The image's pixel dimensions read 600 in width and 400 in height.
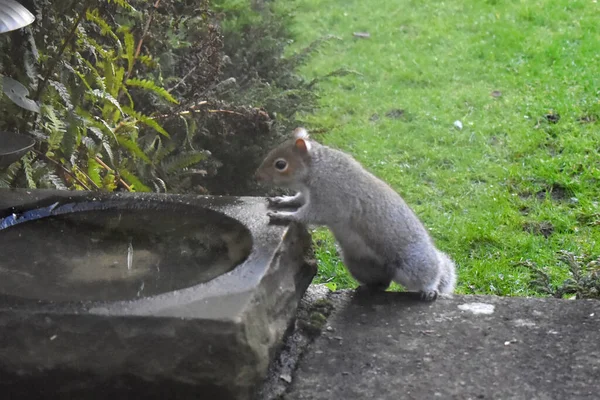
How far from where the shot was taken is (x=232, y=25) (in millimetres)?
6688

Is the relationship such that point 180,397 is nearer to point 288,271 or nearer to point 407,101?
point 288,271

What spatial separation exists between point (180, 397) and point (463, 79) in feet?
20.0

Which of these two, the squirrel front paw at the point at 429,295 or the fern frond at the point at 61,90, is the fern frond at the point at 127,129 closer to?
the fern frond at the point at 61,90

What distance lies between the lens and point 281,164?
364cm

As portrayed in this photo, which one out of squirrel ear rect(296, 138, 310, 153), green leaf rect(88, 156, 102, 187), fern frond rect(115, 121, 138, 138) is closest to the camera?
squirrel ear rect(296, 138, 310, 153)

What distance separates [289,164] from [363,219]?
0.44 meters

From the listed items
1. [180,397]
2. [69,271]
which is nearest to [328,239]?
[69,271]

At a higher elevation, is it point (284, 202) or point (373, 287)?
point (284, 202)

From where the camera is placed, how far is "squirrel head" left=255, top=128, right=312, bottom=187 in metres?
3.57

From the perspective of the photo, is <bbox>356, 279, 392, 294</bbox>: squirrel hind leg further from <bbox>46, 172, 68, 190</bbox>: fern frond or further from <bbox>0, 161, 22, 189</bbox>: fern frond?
<bbox>0, 161, 22, 189</bbox>: fern frond

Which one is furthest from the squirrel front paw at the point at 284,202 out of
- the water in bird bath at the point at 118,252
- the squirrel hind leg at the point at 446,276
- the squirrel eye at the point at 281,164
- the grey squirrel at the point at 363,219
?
the squirrel hind leg at the point at 446,276

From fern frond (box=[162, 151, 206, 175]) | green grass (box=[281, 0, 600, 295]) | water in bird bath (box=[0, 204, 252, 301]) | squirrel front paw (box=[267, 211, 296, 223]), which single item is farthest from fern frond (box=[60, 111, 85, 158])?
green grass (box=[281, 0, 600, 295])

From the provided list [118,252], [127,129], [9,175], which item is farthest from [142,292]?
[127,129]

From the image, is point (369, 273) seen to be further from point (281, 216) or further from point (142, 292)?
point (142, 292)
